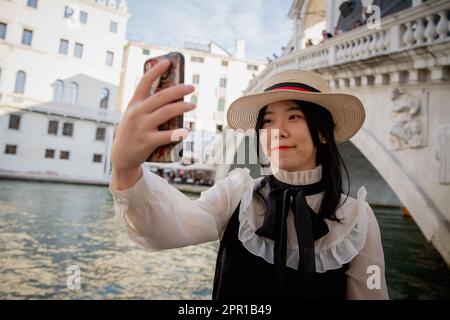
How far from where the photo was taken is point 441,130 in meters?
4.17

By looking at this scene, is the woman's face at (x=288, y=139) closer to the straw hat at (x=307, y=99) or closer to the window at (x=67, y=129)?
the straw hat at (x=307, y=99)

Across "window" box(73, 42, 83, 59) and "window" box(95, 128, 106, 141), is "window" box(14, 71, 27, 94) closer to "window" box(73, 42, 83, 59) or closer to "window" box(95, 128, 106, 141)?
"window" box(73, 42, 83, 59)

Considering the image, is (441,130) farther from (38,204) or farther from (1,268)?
(38,204)

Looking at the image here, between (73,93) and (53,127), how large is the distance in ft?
9.35

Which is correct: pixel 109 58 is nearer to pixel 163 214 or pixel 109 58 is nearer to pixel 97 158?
pixel 97 158

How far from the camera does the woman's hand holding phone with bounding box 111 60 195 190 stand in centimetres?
72

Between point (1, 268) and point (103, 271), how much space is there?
1.41m

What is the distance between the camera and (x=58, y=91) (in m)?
21.4

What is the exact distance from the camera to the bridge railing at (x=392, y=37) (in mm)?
4090

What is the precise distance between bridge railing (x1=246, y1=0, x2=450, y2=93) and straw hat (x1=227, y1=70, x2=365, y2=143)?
3.49 metres

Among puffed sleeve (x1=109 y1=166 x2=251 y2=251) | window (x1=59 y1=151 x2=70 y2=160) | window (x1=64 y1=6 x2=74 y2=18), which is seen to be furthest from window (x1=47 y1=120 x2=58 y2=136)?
puffed sleeve (x1=109 y1=166 x2=251 y2=251)

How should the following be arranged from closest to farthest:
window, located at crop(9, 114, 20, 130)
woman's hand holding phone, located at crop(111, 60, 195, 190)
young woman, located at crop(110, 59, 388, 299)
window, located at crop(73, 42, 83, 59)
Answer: woman's hand holding phone, located at crop(111, 60, 195, 190) < young woman, located at crop(110, 59, 388, 299) < window, located at crop(9, 114, 20, 130) < window, located at crop(73, 42, 83, 59)

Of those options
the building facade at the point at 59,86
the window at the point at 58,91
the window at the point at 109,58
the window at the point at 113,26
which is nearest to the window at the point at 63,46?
the building facade at the point at 59,86
